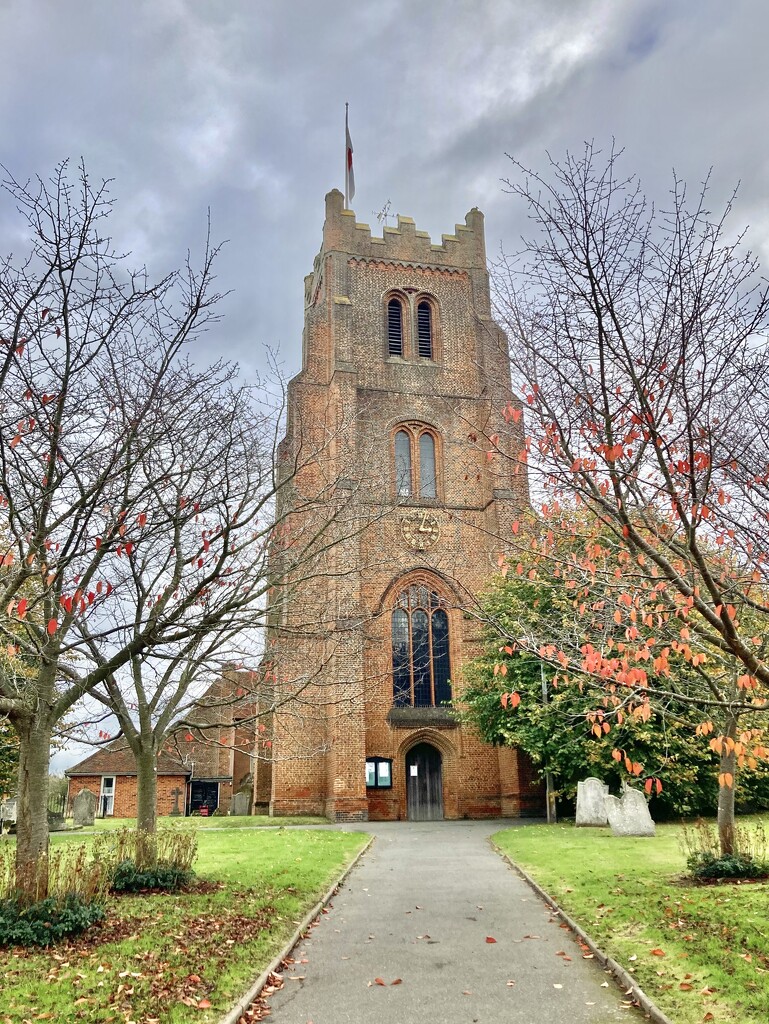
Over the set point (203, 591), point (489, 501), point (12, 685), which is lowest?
point (12, 685)

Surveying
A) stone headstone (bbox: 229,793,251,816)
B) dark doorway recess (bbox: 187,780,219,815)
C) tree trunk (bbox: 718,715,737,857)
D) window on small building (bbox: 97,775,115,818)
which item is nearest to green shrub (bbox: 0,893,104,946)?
tree trunk (bbox: 718,715,737,857)

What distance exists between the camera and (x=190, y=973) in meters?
6.92

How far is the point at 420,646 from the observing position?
29.7 metres

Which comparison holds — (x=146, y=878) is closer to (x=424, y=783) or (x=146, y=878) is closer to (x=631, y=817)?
(x=631, y=817)

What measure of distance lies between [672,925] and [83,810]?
2289cm

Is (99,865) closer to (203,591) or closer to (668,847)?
(203,591)

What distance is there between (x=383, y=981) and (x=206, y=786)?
39.4 meters

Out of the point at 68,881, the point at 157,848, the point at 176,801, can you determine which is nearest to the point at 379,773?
the point at 176,801

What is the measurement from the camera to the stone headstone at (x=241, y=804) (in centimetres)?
3167

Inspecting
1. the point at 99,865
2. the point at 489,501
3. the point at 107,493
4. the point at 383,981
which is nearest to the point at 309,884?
the point at 99,865

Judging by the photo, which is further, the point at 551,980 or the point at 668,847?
the point at 668,847

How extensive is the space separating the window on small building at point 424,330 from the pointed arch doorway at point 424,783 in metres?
16.2

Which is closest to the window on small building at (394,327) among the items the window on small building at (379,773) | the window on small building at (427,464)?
the window on small building at (427,464)

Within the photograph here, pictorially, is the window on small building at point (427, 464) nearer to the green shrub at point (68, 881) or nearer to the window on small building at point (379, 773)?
the window on small building at point (379, 773)
